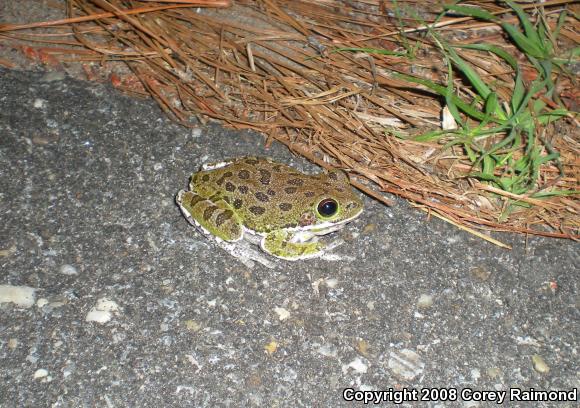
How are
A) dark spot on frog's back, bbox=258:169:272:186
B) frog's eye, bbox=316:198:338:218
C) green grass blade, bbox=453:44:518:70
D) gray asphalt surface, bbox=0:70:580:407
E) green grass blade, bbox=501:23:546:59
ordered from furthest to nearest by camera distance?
green grass blade, bbox=501:23:546:59
green grass blade, bbox=453:44:518:70
dark spot on frog's back, bbox=258:169:272:186
frog's eye, bbox=316:198:338:218
gray asphalt surface, bbox=0:70:580:407

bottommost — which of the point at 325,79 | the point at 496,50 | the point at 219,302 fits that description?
the point at 219,302

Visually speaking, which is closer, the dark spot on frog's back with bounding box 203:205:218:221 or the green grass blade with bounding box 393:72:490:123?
the dark spot on frog's back with bounding box 203:205:218:221

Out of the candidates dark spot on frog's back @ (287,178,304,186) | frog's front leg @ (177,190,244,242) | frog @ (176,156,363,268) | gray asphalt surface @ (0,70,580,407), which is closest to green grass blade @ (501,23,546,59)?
gray asphalt surface @ (0,70,580,407)

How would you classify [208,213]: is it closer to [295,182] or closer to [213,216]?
[213,216]

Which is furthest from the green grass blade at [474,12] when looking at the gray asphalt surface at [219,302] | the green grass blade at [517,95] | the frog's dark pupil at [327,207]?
the frog's dark pupil at [327,207]

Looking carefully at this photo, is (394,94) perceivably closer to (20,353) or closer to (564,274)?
(564,274)

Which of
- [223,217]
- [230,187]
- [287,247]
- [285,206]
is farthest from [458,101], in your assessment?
[223,217]

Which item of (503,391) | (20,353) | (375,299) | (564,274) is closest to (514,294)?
(564,274)

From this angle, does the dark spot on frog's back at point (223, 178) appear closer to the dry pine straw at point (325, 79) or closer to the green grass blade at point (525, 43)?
the dry pine straw at point (325, 79)

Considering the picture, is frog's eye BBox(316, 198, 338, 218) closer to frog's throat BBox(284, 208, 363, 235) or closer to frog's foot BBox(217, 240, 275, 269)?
frog's throat BBox(284, 208, 363, 235)
